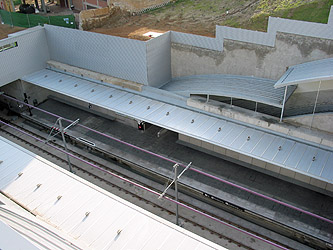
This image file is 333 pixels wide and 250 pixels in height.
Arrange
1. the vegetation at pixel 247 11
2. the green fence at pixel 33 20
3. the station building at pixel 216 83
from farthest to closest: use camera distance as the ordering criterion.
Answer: the green fence at pixel 33 20
the vegetation at pixel 247 11
the station building at pixel 216 83

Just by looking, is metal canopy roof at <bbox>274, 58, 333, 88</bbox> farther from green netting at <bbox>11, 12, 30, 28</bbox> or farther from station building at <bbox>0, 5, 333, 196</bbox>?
green netting at <bbox>11, 12, 30, 28</bbox>

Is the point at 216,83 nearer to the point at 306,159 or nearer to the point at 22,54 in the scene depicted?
the point at 306,159

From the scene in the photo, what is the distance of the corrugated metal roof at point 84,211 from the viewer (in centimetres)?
1983

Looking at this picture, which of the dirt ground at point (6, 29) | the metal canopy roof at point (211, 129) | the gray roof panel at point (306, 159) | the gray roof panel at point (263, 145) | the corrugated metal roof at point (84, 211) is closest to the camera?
the corrugated metal roof at point (84, 211)

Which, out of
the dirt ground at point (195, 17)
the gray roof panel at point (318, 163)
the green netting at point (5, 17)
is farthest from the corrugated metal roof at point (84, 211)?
the green netting at point (5, 17)

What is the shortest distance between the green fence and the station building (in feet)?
8.76

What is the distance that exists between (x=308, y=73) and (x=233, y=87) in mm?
6912

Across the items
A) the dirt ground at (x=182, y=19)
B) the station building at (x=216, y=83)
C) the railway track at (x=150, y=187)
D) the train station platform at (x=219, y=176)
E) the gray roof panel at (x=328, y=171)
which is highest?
the dirt ground at (x=182, y=19)

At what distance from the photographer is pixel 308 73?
26656 millimetres

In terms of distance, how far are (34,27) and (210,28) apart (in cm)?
2043

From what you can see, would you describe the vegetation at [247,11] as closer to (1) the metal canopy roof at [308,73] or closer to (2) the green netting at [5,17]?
(1) the metal canopy roof at [308,73]

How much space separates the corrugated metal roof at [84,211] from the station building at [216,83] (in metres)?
9.83

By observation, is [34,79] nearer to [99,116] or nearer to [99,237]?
[99,116]

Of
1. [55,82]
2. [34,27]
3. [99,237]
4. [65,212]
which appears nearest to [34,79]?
[55,82]
